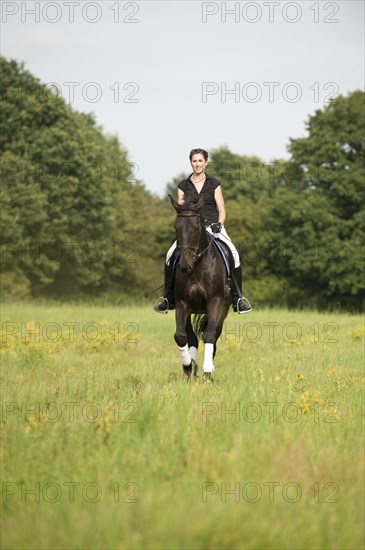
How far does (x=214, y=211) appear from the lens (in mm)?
10508

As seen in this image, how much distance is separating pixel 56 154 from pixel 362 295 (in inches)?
821

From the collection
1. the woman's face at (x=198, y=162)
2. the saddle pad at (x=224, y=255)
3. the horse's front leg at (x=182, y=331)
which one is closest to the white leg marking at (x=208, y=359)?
the horse's front leg at (x=182, y=331)

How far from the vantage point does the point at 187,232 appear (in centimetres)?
896

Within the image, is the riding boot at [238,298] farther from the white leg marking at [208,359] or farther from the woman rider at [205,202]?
the white leg marking at [208,359]

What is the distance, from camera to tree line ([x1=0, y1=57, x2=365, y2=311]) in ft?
125

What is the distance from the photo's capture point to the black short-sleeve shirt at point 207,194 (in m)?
10.3

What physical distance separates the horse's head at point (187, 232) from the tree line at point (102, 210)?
93.9 ft

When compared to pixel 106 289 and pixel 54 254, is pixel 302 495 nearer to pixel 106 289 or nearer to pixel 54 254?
pixel 54 254

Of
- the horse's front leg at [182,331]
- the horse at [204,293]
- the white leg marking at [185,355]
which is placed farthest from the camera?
the white leg marking at [185,355]

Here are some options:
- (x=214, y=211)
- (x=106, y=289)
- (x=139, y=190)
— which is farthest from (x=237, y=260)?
(x=139, y=190)

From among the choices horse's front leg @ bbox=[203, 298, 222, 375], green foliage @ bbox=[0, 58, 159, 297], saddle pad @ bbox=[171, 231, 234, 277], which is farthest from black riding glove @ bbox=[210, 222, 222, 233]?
green foliage @ bbox=[0, 58, 159, 297]

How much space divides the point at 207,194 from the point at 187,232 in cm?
157

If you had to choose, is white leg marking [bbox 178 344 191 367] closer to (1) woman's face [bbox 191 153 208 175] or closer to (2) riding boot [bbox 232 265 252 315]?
(2) riding boot [bbox 232 265 252 315]

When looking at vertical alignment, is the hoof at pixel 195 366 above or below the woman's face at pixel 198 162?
below
